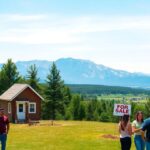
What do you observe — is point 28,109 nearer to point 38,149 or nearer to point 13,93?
point 13,93

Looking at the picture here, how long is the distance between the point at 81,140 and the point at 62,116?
237 feet

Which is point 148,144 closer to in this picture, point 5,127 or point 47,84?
point 5,127

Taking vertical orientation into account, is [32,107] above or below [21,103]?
below

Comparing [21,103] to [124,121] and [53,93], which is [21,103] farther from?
[124,121]

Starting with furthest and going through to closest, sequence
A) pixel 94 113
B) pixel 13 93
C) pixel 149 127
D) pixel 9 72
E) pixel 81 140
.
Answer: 1. pixel 94 113
2. pixel 9 72
3. pixel 13 93
4. pixel 81 140
5. pixel 149 127

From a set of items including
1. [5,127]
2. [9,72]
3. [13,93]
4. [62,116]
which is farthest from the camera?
[62,116]

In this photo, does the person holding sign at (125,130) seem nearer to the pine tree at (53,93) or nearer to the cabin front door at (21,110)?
the cabin front door at (21,110)

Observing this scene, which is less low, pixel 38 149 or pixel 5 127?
pixel 5 127

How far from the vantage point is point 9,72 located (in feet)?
279

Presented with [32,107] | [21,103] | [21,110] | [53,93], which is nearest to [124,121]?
[21,103]

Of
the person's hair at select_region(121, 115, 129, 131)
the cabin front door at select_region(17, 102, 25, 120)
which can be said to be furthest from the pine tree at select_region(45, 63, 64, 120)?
the person's hair at select_region(121, 115, 129, 131)

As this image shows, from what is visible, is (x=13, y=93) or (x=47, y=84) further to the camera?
(x=47, y=84)

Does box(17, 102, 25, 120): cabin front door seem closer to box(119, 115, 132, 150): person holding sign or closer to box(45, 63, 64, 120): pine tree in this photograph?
box(45, 63, 64, 120): pine tree

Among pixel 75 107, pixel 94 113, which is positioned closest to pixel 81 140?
pixel 75 107
